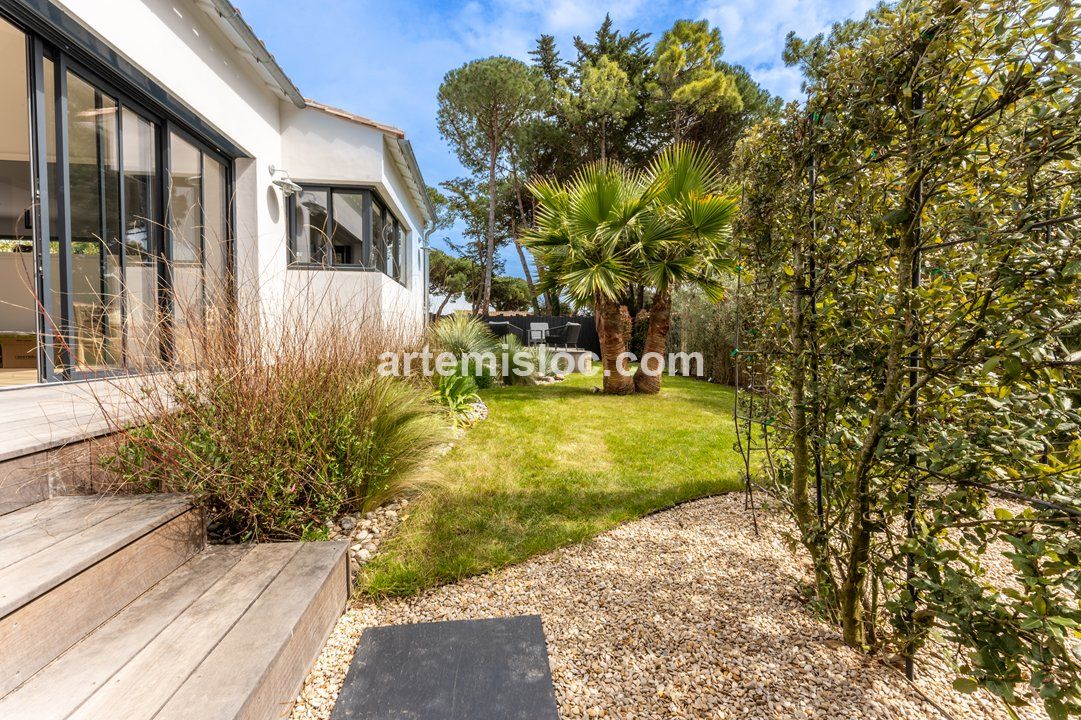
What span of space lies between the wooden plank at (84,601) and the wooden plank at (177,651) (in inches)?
9.6

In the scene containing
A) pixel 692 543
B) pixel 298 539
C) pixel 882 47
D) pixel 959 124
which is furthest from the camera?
pixel 692 543

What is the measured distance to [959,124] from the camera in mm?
1354

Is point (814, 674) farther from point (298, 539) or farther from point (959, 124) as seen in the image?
point (298, 539)

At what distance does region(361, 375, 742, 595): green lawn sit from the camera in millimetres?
2592

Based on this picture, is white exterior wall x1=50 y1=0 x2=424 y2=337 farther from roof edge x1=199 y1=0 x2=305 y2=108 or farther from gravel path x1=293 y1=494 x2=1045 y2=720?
gravel path x1=293 y1=494 x2=1045 y2=720

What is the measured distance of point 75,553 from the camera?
5.00ft

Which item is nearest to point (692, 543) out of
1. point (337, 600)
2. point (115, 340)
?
point (337, 600)

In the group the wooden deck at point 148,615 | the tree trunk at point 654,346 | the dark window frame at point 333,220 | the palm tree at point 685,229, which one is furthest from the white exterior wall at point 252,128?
the tree trunk at point 654,346

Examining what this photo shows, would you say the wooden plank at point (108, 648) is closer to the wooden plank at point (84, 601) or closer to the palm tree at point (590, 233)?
the wooden plank at point (84, 601)

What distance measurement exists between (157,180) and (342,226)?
3151mm

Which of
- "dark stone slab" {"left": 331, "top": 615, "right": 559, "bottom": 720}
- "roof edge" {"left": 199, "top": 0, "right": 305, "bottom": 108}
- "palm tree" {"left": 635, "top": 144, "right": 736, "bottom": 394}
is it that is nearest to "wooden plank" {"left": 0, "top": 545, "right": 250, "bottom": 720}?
"dark stone slab" {"left": 331, "top": 615, "right": 559, "bottom": 720}

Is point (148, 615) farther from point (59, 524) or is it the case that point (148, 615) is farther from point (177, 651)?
point (59, 524)

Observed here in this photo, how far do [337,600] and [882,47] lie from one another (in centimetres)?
306

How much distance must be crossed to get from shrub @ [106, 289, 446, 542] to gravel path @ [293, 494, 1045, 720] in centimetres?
72
